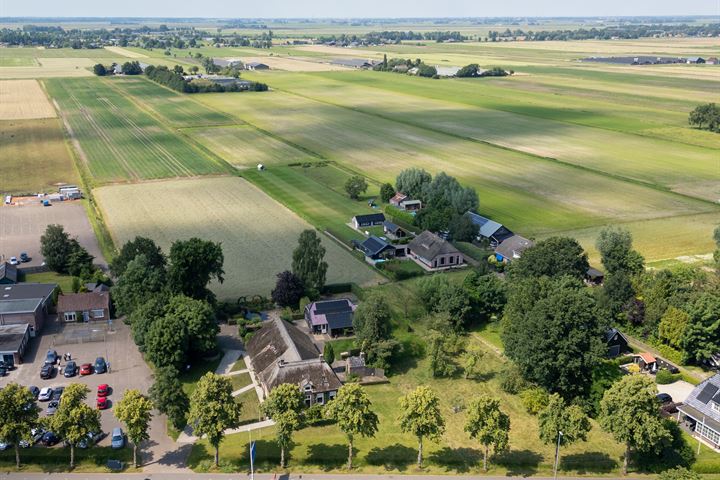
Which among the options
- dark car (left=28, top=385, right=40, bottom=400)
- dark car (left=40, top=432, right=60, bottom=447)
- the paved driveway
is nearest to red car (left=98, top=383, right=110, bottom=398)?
dark car (left=28, top=385, right=40, bottom=400)

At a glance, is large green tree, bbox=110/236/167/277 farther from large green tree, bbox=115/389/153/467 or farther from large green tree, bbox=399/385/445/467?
large green tree, bbox=399/385/445/467

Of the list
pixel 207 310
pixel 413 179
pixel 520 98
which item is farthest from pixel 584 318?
pixel 520 98

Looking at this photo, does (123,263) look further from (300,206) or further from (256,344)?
(300,206)

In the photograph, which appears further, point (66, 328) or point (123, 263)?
point (123, 263)

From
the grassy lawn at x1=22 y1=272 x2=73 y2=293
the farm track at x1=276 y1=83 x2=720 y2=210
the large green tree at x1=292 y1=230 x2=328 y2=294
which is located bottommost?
the grassy lawn at x1=22 y1=272 x2=73 y2=293

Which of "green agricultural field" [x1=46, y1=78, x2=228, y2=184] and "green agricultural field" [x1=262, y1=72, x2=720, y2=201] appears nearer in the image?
"green agricultural field" [x1=262, y1=72, x2=720, y2=201]

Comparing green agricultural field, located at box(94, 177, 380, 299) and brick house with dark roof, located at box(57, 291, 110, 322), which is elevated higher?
green agricultural field, located at box(94, 177, 380, 299)

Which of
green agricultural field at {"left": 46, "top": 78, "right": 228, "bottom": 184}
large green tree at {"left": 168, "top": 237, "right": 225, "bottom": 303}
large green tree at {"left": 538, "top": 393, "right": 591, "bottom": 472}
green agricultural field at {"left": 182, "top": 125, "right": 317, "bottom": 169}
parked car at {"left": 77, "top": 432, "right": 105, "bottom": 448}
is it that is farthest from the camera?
green agricultural field at {"left": 182, "top": 125, "right": 317, "bottom": 169}

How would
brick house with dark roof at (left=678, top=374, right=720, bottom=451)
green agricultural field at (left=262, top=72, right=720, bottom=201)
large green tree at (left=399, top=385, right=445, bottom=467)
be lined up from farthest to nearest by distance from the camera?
green agricultural field at (left=262, top=72, right=720, bottom=201), brick house with dark roof at (left=678, top=374, right=720, bottom=451), large green tree at (left=399, top=385, right=445, bottom=467)
